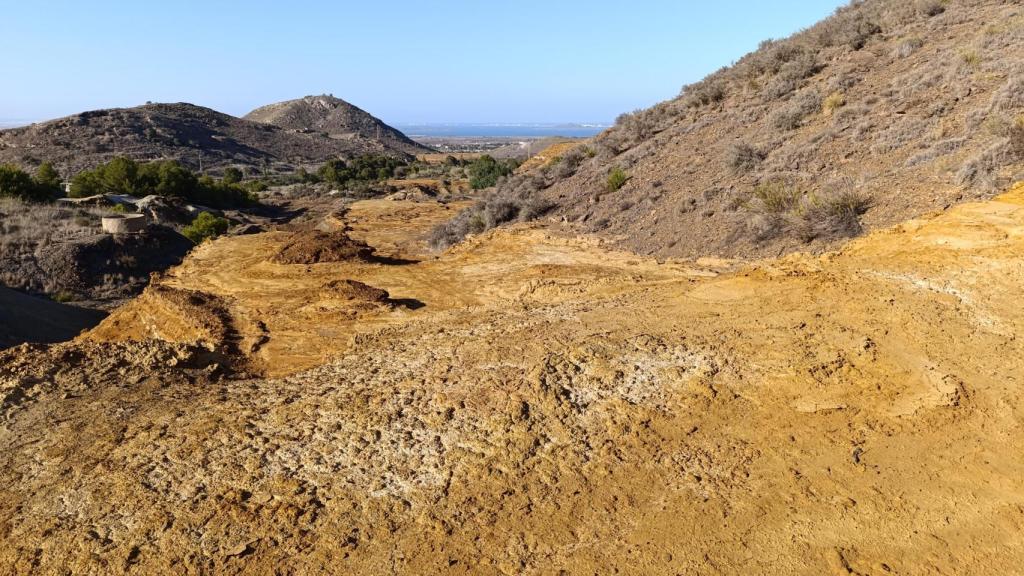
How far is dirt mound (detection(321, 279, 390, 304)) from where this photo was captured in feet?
37.7

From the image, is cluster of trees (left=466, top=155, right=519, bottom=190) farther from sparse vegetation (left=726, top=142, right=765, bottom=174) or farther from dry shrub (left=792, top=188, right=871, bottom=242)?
dry shrub (left=792, top=188, right=871, bottom=242)

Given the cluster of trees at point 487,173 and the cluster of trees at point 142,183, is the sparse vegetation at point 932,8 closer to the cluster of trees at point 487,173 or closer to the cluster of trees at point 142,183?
the cluster of trees at point 487,173

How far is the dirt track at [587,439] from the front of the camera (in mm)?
4230

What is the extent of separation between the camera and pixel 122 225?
798 inches

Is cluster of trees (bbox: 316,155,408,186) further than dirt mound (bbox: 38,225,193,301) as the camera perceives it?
Yes

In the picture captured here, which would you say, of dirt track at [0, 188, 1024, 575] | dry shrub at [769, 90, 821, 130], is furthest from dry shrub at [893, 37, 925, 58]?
dirt track at [0, 188, 1024, 575]

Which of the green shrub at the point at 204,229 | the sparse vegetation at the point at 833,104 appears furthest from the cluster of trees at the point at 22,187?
the sparse vegetation at the point at 833,104

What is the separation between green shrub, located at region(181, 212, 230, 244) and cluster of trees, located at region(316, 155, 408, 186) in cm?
1887

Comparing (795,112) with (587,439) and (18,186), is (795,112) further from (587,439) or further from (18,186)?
(18,186)

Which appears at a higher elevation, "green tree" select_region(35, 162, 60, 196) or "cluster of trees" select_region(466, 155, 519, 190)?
"green tree" select_region(35, 162, 60, 196)

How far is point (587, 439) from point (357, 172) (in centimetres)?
4730

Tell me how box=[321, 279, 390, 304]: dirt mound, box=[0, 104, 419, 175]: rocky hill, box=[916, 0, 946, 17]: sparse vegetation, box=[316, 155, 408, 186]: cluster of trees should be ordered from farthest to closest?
box=[0, 104, 419, 175]: rocky hill → box=[316, 155, 408, 186]: cluster of trees → box=[916, 0, 946, 17]: sparse vegetation → box=[321, 279, 390, 304]: dirt mound

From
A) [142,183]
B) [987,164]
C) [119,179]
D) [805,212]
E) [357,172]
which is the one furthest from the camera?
[357,172]

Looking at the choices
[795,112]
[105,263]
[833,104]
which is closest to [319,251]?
[105,263]
